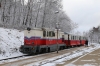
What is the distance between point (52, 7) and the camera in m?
54.8

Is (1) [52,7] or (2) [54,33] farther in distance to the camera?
(1) [52,7]

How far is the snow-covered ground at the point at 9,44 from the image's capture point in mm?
24141

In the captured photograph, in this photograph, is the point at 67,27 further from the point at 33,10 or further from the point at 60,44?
the point at 60,44

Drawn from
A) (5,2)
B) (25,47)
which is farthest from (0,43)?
(5,2)

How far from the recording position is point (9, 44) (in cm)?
2739

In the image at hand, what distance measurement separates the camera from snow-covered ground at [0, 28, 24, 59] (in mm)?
24141

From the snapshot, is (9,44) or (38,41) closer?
(38,41)

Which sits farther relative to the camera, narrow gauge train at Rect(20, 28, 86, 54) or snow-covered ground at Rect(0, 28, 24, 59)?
narrow gauge train at Rect(20, 28, 86, 54)

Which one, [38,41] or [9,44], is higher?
[38,41]

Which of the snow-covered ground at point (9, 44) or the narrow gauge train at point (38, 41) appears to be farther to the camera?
the narrow gauge train at point (38, 41)

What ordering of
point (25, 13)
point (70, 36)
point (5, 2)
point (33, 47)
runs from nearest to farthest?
point (33, 47) → point (70, 36) → point (5, 2) → point (25, 13)

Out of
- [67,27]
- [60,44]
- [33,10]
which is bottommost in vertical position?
[60,44]

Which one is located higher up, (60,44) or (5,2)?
(5,2)

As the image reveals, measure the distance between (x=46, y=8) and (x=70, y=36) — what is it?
47.3ft
